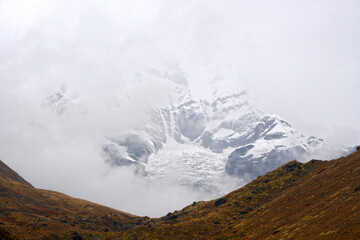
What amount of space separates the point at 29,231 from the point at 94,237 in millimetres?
25030

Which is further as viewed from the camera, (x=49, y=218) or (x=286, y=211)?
(x=49, y=218)

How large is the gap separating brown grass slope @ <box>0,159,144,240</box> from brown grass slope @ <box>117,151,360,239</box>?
24.2 metres

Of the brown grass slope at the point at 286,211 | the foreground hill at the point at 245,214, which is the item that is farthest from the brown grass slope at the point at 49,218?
the brown grass slope at the point at 286,211

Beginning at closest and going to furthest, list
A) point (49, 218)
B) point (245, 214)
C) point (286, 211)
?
point (286, 211)
point (245, 214)
point (49, 218)

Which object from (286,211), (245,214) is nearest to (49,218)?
(245,214)

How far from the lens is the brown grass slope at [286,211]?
64.2 m

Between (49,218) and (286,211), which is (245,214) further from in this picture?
(49,218)

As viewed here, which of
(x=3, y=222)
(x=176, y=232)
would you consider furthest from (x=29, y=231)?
(x=176, y=232)

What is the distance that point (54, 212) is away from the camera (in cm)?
14888

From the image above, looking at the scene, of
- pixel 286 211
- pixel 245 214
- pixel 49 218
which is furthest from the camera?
pixel 49 218

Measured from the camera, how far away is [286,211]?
A: 93.8 m

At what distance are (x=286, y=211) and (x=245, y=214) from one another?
32.6 metres

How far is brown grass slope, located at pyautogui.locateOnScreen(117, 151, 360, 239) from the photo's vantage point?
211 feet

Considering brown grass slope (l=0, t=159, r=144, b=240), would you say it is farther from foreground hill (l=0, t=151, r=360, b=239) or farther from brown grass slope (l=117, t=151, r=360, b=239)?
brown grass slope (l=117, t=151, r=360, b=239)
